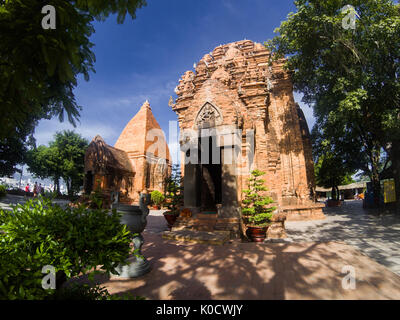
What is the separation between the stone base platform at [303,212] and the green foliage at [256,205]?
7041 mm

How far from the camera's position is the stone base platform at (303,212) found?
1304cm

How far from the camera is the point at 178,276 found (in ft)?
11.7

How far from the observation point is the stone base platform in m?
13.0

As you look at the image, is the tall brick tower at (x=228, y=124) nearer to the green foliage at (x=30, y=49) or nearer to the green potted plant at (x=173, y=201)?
the green potted plant at (x=173, y=201)

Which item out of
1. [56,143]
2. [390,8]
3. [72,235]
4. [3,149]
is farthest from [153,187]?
[390,8]

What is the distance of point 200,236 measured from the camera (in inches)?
242

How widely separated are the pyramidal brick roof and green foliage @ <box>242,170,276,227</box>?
1796 cm

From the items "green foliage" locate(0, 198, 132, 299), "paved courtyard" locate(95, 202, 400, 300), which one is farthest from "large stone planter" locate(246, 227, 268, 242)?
"green foliage" locate(0, 198, 132, 299)

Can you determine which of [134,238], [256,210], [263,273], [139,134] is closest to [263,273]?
[263,273]

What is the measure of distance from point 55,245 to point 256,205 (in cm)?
609

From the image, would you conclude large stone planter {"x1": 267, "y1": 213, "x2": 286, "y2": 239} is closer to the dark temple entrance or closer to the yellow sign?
the dark temple entrance

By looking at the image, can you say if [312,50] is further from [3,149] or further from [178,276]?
[3,149]

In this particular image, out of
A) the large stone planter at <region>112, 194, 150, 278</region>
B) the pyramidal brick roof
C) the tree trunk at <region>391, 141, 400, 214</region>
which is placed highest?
the pyramidal brick roof

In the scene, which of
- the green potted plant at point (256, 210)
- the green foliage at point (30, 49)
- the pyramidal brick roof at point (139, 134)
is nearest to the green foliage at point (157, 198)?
the pyramidal brick roof at point (139, 134)
